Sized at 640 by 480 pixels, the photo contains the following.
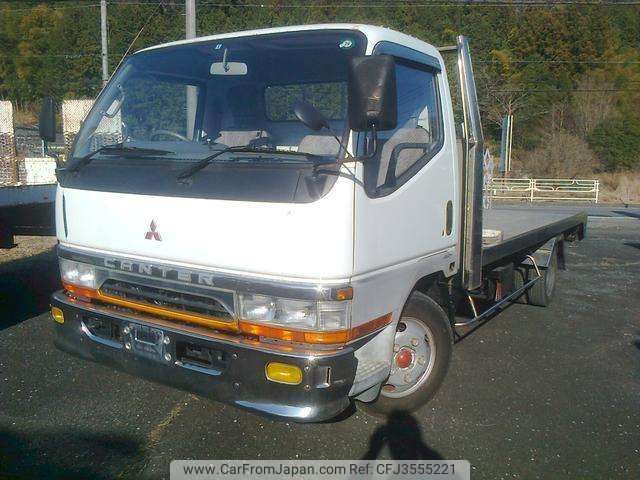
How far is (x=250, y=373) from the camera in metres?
3.19

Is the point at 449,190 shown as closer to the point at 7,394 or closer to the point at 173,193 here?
the point at 173,193

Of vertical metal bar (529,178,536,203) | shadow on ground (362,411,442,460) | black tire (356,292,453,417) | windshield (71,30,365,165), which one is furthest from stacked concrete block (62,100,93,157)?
vertical metal bar (529,178,536,203)

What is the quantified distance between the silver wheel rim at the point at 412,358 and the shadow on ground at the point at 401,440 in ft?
0.54

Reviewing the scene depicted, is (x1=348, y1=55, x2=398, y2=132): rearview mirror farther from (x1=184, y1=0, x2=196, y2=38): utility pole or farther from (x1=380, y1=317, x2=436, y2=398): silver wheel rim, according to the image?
(x1=184, y1=0, x2=196, y2=38): utility pole

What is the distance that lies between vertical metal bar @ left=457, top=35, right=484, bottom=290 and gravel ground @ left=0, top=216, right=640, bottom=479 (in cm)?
101

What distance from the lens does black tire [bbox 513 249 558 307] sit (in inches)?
265

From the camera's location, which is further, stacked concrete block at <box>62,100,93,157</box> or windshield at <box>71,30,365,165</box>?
stacked concrete block at <box>62,100,93,157</box>

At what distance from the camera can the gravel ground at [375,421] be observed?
362 cm

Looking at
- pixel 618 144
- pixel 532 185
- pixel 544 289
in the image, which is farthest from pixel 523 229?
pixel 618 144

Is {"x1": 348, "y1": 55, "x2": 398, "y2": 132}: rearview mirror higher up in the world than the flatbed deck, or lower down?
higher up

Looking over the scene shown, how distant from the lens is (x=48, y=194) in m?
6.14

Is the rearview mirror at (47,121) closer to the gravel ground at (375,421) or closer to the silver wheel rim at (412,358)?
the gravel ground at (375,421)

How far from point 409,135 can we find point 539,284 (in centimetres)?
386

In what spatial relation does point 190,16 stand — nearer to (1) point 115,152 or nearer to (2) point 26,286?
(2) point 26,286
